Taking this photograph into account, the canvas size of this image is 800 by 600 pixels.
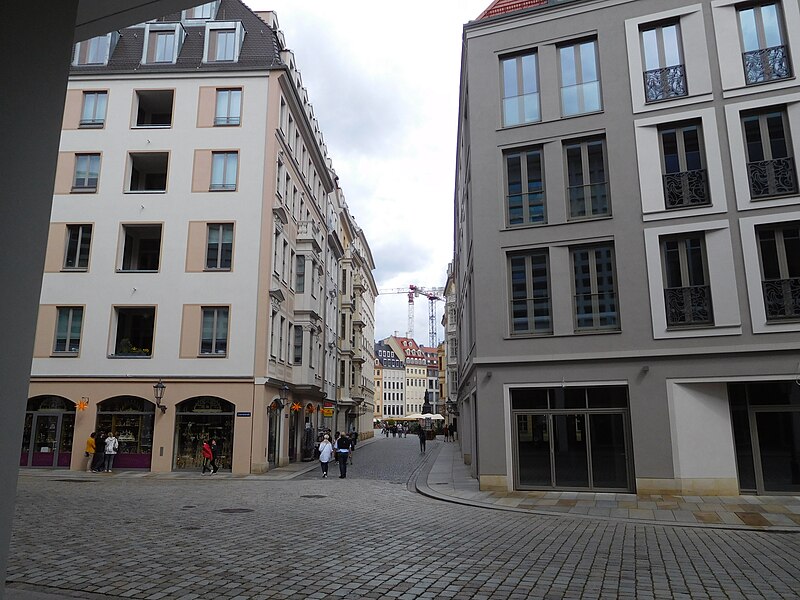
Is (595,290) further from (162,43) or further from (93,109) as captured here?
(93,109)

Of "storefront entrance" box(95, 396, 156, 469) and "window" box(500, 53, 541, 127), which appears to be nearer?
"window" box(500, 53, 541, 127)

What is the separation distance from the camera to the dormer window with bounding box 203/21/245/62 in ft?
98.8

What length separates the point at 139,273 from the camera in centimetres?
2767

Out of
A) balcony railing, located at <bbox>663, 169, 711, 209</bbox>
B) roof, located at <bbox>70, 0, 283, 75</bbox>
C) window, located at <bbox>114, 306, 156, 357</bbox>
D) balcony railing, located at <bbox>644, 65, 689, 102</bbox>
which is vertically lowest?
window, located at <bbox>114, 306, 156, 357</bbox>

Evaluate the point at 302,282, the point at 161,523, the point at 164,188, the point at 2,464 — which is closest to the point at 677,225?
the point at 161,523

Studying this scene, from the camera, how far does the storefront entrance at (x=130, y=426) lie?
2616 centimetres

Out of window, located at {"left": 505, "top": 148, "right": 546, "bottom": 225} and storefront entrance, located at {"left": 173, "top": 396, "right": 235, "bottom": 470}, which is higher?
window, located at {"left": 505, "top": 148, "right": 546, "bottom": 225}

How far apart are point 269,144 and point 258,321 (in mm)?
8287

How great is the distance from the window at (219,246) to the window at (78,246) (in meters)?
5.47

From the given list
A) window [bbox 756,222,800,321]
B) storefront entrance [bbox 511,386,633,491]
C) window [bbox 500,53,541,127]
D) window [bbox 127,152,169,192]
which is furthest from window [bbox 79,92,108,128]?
window [bbox 756,222,800,321]

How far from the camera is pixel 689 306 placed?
17859 mm

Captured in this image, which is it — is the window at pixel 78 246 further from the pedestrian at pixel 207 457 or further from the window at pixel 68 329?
the pedestrian at pixel 207 457

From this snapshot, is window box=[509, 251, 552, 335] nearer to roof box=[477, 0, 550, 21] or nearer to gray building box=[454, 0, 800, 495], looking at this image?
gray building box=[454, 0, 800, 495]

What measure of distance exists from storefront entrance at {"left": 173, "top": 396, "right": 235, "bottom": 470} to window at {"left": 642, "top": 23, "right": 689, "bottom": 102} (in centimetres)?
1989
